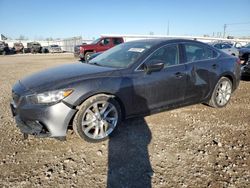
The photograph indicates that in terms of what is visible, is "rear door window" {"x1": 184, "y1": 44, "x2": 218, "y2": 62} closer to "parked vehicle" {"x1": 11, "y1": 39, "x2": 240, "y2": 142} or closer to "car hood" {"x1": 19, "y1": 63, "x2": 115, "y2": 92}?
"parked vehicle" {"x1": 11, "y1": 39, "x2": 240, "y2": 142}

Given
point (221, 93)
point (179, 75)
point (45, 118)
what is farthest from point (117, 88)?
point (221, 93)

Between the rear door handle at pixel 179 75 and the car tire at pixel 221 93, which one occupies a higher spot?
Result: the rear door handle at pixel 179 75

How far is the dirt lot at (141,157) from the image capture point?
2600mm

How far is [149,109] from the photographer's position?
3896 mm

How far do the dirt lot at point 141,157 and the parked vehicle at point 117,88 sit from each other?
0.31 metres

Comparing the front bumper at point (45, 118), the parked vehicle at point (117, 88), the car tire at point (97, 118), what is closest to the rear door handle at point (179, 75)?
the parked vehicle at point (117, 88)

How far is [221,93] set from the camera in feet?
16.3

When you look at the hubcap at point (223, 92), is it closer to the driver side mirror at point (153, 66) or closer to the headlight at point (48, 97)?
the driver side mirror at point (153, 66)

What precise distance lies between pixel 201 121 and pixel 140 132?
131cm

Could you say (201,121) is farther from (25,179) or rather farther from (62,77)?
(25,179)

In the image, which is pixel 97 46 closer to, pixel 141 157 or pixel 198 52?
pixel 198 52

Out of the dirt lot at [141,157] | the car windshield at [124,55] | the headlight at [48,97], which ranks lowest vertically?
the dirt lot at [141,157]

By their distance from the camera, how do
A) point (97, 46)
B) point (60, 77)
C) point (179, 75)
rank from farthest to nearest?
point (97, 46) < point (179, 75) < point (60, 77)

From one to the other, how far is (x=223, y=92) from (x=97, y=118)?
3.08 metres
